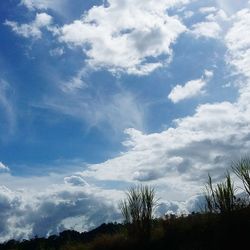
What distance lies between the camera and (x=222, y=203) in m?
16.3

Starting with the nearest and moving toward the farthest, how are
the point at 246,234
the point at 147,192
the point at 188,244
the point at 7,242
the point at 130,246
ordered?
the point at 246,234, the point at 188,244, the point at 130,246, the point at 147,192, the point at 7,242

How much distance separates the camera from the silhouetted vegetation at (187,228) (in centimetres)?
1467

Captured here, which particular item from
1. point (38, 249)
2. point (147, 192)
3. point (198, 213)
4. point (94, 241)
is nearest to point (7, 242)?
point (38, 249)

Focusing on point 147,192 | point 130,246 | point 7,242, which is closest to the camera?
point 130,246

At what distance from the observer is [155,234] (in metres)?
18.2

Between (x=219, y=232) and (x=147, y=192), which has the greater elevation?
(x=147, y=192)

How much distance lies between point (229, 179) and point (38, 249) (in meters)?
11.0

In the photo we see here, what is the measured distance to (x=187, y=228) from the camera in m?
17.1

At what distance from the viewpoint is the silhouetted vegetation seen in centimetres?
1467

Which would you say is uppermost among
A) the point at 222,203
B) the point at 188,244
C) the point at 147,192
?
the point at 147,192

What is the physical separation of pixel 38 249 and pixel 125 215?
230 inches

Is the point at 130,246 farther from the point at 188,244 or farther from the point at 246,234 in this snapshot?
the point at 246,234

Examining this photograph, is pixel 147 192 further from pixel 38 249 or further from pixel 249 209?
pixel 38 249

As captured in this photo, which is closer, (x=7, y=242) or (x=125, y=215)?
(x=125, y=215)
